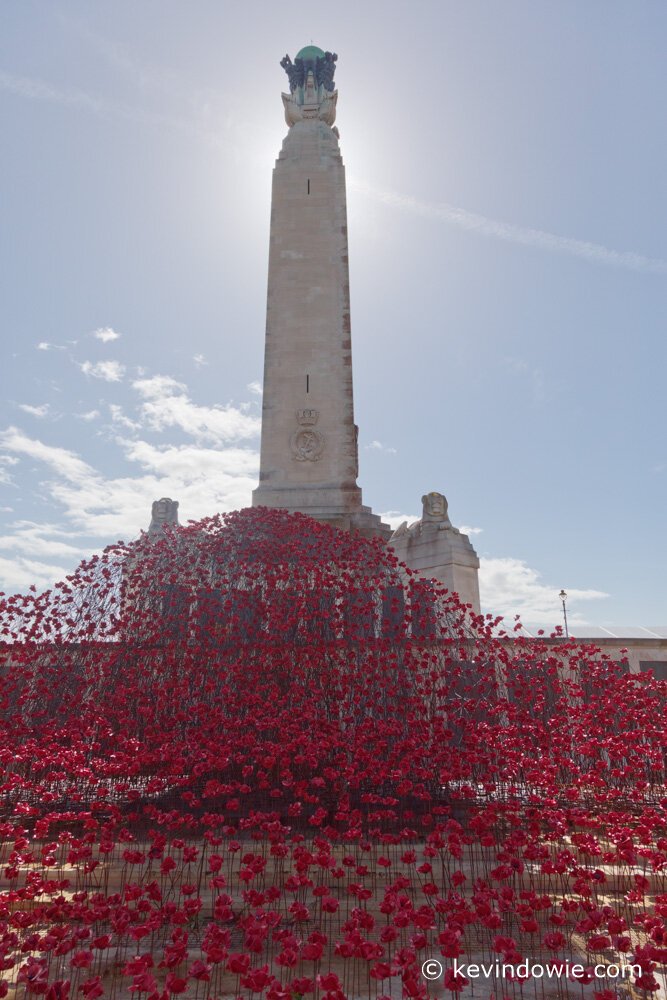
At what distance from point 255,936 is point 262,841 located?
2.92 meters

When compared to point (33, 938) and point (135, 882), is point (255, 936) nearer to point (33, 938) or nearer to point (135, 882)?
point (33, 938)

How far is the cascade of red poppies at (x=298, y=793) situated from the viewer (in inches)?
147

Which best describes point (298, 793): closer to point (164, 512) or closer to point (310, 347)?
point (164, 512)

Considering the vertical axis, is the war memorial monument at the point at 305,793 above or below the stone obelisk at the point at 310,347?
below

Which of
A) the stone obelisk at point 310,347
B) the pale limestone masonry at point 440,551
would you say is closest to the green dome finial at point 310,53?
the stone obelisk at point 310,347

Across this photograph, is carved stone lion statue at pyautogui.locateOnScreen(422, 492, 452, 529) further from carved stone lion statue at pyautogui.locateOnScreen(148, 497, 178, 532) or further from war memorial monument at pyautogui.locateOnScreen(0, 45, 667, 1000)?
carved stone lion statue at pyautogui.locateOnScreen(148, 497, 178, 532)

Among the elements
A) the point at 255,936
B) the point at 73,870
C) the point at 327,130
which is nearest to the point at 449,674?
the point at 73,870

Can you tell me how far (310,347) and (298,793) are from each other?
49.5ft

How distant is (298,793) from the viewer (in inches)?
209

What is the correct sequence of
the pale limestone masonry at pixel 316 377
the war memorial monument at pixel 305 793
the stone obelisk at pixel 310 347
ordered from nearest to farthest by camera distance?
→ the war memorial monument at pixel 305 793 < the pale limestone masonry at pixel 316 377 < the stone obelisk at pixel 310 347

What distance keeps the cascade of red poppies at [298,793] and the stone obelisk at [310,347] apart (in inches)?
202

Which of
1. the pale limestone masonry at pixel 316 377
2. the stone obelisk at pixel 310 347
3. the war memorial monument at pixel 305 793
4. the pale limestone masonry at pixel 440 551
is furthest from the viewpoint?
the stone obelisk at pixel 310 347

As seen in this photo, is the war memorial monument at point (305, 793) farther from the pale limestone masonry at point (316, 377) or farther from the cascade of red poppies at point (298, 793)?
the pale limestone masonry at point (316, 377)

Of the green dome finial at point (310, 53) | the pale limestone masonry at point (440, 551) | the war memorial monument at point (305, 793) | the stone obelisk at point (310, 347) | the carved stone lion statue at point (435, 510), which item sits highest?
the green dome finial at point (310, 53)
